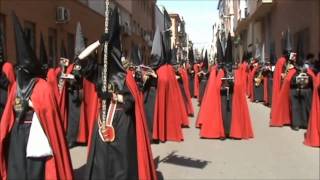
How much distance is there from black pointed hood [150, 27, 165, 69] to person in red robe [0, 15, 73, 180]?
20.0ft

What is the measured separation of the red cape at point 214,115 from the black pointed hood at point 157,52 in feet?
3.95

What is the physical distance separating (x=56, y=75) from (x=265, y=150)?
4.28m

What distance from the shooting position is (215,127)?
13.5 meters

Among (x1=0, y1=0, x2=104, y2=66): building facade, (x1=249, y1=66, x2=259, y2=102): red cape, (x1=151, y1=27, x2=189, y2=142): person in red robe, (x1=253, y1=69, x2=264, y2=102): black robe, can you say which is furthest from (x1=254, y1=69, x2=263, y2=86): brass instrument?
(x1=151, y1=27, x2=189, y2=142): person in red robe

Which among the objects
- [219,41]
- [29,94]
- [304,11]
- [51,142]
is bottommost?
[51,142]

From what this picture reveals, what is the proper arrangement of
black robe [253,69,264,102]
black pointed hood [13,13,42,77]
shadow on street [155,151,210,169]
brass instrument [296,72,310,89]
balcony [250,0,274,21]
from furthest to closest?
balcony [250,0,274,21] < black robe [253,69,264,102] < brass instrument [296,72,310,89] < shadow on street [155,151,210,169] < black pointed hood [13,13,42,77]

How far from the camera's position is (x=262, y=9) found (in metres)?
34.5

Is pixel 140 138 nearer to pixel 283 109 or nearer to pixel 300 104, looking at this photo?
pixel 300 104

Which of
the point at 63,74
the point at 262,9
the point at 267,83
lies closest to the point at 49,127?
the point at 63,74

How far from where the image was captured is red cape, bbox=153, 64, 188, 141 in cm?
1323

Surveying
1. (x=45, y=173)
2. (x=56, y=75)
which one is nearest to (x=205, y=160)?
(x=56, y=75)

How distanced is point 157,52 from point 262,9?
22.2m

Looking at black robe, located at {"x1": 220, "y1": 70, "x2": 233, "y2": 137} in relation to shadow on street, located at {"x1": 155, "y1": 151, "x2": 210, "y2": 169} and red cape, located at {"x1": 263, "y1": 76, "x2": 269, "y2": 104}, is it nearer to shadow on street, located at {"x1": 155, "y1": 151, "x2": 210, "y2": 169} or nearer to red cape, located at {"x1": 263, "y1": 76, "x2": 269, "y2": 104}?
shadow on street, located at {"x1": 155, "y1": 151, "x2": 210, "y2": 169}

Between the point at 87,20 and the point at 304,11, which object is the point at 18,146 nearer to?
the point at 304,11
